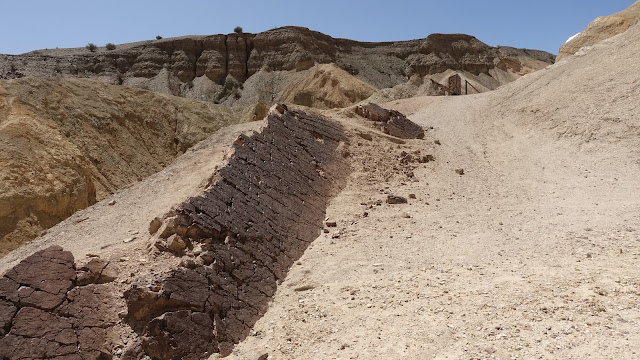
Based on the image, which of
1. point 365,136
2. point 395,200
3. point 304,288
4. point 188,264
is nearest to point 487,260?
point 304,288

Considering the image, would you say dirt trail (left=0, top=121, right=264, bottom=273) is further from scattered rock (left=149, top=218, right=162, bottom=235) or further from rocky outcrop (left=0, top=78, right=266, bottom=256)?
rocky outcrop (left=0, top=78, right=266, bottom=256)

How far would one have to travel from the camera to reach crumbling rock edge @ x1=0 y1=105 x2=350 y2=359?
5.19 meters

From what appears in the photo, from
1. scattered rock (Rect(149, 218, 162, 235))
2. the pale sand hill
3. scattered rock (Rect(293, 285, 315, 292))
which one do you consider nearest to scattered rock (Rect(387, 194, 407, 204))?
scattered rock (Rect(293, 285, 315, 292))

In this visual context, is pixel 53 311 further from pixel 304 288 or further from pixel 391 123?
pixel 391 123

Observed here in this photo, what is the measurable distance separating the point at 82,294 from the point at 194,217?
6.36 feet

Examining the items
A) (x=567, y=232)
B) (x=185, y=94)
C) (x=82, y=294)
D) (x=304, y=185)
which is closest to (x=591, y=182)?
(x=567, y=232)

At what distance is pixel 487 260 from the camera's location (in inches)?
277

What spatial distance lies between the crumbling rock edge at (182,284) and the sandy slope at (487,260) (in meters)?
0.44

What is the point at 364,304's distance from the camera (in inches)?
244

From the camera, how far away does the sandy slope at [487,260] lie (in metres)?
4.99

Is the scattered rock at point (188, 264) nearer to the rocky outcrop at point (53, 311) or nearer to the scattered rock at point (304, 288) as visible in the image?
the rocky outcrop at point (53, 311)

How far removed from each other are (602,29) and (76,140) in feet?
89.0

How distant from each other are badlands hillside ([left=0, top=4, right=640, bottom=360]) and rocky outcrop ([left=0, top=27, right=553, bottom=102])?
34.5 metres

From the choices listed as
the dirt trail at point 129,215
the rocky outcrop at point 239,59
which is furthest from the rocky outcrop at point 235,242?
the rocky outcrop at point 239,59
